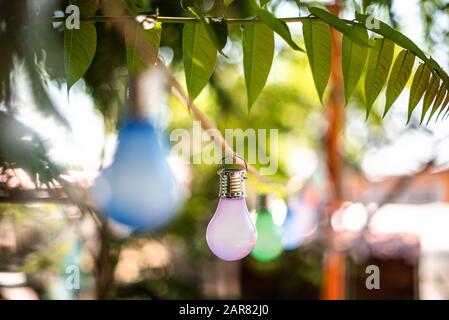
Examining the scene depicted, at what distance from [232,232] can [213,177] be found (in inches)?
79.5

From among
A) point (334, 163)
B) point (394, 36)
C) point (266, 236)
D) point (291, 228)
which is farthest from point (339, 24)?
point (334, 163)

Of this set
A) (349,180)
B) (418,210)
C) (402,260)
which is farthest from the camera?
(418,210)

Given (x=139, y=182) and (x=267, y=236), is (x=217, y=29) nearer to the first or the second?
(x=139, y=182)

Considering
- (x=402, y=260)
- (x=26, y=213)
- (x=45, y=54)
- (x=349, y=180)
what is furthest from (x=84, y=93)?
(x=402, y=260)

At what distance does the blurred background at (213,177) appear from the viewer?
92cm

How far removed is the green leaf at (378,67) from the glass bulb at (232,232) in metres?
0.18

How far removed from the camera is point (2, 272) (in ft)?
4.34

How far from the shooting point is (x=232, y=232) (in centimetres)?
56

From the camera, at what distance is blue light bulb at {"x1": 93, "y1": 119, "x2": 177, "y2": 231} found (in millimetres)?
691

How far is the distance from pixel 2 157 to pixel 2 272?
0.61m

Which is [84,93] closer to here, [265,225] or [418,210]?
[265,225]

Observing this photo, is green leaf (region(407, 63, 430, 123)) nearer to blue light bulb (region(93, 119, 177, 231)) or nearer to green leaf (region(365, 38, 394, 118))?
green leaf (region(365, 38, 394, 118))

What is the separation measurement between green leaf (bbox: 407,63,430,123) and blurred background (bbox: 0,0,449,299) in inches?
1.3

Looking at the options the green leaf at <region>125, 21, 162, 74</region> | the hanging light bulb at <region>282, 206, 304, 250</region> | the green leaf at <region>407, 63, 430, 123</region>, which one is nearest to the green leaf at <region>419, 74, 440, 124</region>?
the green leaf at <region>407, 63, 430, 123</region>
